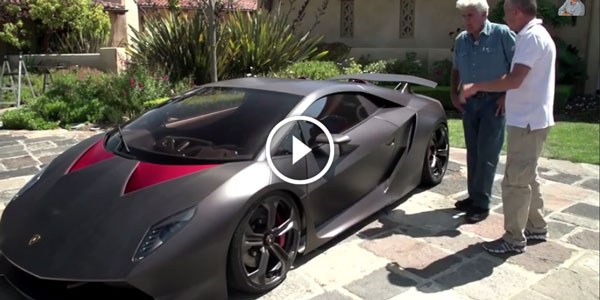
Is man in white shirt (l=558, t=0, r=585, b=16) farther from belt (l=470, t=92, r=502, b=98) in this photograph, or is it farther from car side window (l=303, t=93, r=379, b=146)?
car side window (l=303, t=93, r=379, b=146)

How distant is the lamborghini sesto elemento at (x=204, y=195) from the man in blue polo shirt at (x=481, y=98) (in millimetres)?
586

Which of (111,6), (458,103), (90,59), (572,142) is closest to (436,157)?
(458,103)

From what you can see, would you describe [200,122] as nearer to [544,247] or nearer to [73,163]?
[73,163]

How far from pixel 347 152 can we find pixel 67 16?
47.1 feet

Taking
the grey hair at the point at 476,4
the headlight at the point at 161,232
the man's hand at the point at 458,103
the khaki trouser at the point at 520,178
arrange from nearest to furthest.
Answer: the headlight at the point at 161,232 → the khaki trouser at the point at 520,178 → the grey hair at the point at 476,4 → the man's hand at the point at 458,103

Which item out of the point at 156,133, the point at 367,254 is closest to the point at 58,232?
the point at 156,133

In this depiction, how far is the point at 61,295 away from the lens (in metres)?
2.61

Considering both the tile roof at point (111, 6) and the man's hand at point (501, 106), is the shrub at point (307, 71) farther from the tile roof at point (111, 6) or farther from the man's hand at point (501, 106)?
the tile roof at point (111, 6)

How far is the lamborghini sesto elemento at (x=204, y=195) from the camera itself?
2545 mm

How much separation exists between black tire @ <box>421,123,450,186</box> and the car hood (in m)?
2.37

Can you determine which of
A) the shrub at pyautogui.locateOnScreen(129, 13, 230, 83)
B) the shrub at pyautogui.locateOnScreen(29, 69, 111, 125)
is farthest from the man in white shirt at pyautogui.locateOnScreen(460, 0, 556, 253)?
the shrub at pyautogui.locateOnScreen(29, 69, 111, 125)

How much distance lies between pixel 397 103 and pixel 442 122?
70 cm

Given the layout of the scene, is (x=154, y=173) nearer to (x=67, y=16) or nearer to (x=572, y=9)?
(x=572, y=9)

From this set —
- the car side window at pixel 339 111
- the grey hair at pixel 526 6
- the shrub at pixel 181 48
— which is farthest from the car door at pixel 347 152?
the shrub at pixel 181 48
